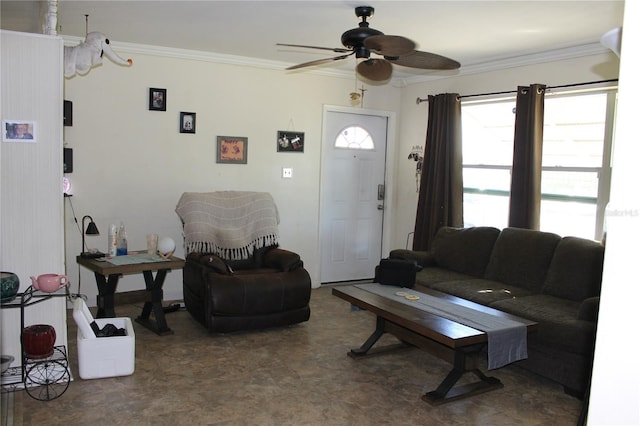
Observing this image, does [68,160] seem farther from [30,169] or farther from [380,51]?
[380,51]

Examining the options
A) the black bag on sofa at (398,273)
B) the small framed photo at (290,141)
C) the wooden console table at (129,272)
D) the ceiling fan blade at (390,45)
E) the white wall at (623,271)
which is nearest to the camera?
the white wall at (623,271)

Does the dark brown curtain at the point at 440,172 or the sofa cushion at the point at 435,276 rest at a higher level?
the dark brown curtain at the point at 440,172

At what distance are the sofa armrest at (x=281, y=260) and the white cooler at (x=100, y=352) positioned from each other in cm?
149

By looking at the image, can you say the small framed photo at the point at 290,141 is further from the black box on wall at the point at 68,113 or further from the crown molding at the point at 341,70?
the black box on wall at the point at 68,113

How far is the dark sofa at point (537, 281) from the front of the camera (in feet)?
10.5

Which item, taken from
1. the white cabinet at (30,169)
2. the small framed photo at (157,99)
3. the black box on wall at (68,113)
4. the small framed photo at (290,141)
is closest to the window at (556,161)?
the small framed photo at (290,141)

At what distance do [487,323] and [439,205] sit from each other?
7.81ft

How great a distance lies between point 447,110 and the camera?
5336 millimetres

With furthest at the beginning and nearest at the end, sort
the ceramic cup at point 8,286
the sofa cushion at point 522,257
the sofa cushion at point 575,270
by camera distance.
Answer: the sofa cushion at point 522,257 < the sofa cushion at point 575,270 < the ceramic cup at point 8,286

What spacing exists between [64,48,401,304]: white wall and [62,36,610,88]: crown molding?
0.06 m

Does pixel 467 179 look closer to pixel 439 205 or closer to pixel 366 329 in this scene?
pixel 439 205

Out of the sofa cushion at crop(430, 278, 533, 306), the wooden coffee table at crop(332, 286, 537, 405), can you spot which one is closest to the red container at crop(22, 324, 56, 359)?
the wooden coffee table at crop(332, 286, 537, 405)

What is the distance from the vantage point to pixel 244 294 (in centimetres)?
402

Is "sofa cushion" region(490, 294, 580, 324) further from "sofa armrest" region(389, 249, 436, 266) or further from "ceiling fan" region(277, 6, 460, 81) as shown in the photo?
"ceiling fan" region(277, 6, 460, 81)
